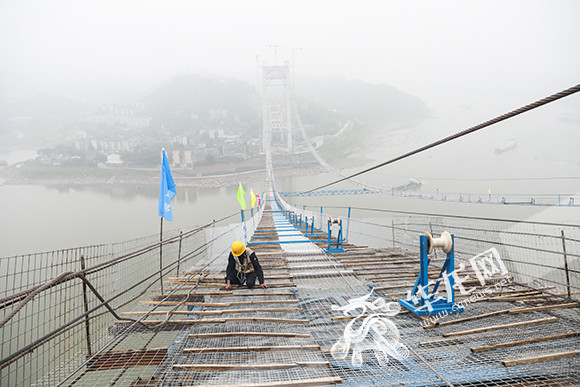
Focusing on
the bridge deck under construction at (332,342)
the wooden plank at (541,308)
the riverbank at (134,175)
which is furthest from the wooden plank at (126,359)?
the riverbank at (134,175)

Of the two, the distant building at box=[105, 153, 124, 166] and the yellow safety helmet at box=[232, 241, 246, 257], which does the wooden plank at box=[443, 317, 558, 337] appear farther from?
the distant building at box=[105, 153, 124, 166]

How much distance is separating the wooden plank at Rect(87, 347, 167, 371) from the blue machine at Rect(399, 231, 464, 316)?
2.09m

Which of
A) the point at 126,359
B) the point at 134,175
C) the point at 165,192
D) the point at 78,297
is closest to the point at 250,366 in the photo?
the point at 126,359

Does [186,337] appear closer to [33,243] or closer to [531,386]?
[531,386]

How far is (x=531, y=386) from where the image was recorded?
1547 mm

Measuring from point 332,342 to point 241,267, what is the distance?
5.37 ft

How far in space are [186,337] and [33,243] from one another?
98.7ft

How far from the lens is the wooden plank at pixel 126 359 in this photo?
2078mm

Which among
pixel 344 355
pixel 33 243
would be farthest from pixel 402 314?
pixel 33 243

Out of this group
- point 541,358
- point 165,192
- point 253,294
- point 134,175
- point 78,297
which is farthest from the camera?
point 134,175

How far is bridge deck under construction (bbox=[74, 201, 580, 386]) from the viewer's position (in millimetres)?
1675

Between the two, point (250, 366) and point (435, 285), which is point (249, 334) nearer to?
point (250, 366)

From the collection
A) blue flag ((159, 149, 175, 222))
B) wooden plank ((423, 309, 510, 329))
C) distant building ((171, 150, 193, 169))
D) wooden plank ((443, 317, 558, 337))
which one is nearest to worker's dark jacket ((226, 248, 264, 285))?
blue flag ((159, 149, 175, 222))

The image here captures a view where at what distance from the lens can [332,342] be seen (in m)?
2.07
